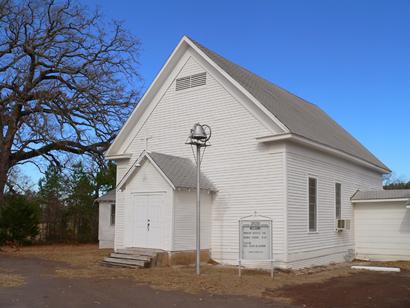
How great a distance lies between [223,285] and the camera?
523 inches

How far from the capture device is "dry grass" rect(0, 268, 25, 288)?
12.9 m

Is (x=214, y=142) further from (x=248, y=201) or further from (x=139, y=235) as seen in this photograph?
(x=139, y=235)

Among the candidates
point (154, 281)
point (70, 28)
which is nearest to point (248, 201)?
point (154, 281)

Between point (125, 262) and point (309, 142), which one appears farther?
Result: point (309, 142)

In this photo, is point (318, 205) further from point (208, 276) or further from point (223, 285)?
point (223, 285)

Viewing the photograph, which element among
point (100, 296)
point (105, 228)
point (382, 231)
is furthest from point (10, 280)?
point (105, 228)

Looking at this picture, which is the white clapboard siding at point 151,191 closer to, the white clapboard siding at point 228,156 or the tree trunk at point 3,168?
the white clapboard siding at point 228,156

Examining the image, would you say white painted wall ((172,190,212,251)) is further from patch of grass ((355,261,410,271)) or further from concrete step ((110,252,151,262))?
patch of grass ((355,261,410,271))

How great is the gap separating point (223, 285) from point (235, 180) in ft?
20.1

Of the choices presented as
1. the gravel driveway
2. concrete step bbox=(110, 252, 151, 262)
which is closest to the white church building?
Result: concrete step bbox=(110, 252, 151, 262)

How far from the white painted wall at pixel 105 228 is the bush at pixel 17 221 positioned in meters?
3.91

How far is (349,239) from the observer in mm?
22375

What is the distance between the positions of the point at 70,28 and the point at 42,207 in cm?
1275

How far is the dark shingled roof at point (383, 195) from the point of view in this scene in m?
21.3
